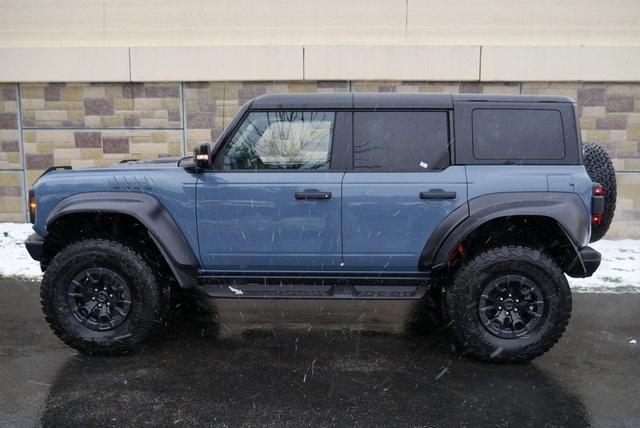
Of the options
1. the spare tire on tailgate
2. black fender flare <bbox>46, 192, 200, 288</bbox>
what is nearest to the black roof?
the spare tire on tailgate

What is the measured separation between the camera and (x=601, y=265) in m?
6.95

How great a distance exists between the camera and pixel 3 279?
6.26 metres

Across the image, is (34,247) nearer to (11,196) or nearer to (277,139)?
(277,139)
